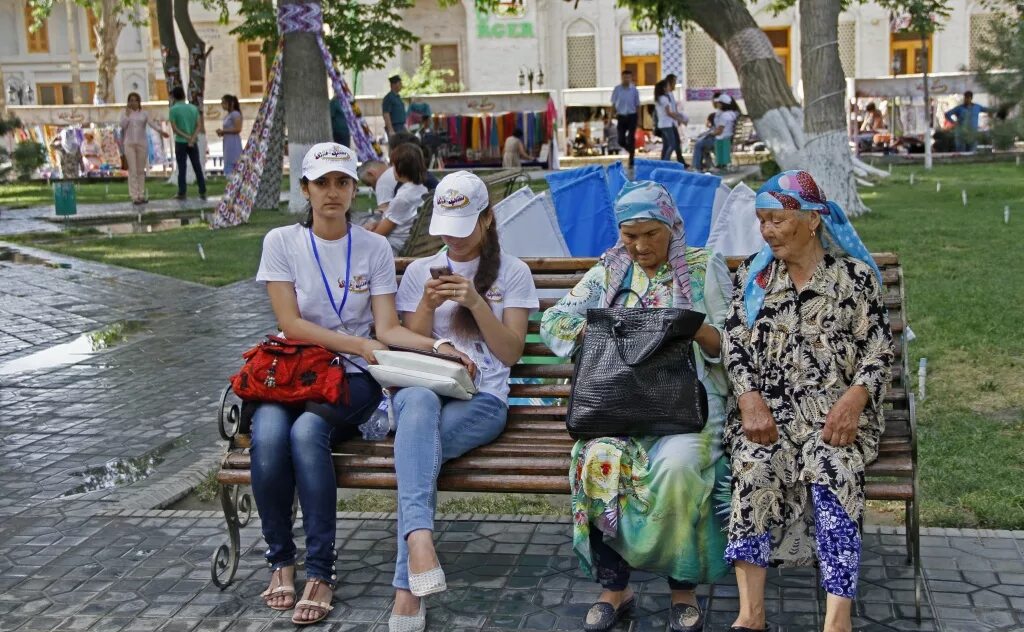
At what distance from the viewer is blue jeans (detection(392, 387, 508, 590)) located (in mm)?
3895

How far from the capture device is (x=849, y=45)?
4078cm

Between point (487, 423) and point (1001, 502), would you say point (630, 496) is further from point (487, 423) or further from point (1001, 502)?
point (1001, 502)

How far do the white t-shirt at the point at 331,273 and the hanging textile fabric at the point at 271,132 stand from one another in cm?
1134

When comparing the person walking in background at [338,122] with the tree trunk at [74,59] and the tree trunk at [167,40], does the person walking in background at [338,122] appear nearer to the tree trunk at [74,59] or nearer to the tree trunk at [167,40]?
the tree trunk at [167,40]

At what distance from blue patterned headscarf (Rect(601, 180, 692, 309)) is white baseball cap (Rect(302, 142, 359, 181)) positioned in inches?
37.7

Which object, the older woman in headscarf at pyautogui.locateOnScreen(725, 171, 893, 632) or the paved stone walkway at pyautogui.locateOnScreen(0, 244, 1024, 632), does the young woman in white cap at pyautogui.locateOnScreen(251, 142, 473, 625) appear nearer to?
the paved stone walkway at pyautogui.locateOnScreen(0, 244, 1024, 632)

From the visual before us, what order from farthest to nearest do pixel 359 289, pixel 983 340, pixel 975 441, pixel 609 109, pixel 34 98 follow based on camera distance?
1. pixel 34 98
2. pixel 609 109
3. pixel 983 340
4. pixel 975 441
5. pixel 359 289

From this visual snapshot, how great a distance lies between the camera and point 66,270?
39.7 feet

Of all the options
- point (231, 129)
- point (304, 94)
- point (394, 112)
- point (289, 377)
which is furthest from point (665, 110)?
point (289, 377)

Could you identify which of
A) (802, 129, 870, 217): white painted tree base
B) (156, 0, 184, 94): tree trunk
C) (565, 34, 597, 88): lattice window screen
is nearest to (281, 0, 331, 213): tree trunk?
(802, 129, 870, 217): white painted tree base

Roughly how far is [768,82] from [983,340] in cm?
867

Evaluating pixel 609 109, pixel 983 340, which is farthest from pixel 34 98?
pixel 983 340

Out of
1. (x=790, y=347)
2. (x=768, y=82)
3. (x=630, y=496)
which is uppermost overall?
(x=768, y=82)

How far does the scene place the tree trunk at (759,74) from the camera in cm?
1504
